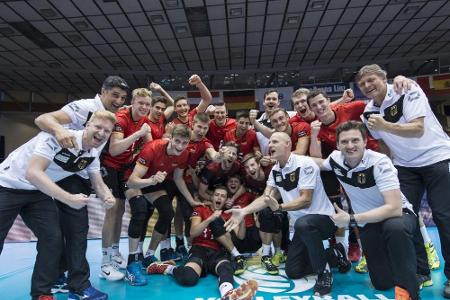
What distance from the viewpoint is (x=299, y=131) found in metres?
4.25

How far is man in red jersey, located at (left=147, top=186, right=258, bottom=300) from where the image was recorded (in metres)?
3.42

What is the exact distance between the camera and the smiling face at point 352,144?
2.88 meters

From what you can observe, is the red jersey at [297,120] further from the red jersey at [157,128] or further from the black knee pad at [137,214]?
the black knee pad at [137,214]

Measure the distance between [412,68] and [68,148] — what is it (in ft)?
44.6

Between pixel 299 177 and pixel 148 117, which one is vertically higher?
pixel 148 117

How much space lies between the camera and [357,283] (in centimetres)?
337

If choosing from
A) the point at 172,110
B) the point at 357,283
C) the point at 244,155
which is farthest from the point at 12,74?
the point at 357,283

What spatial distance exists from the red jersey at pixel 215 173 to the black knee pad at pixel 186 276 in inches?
57.0

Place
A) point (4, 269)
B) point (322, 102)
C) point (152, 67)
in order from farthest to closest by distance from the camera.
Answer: point (152, 67)
point (4, 269)
point (322, 102)

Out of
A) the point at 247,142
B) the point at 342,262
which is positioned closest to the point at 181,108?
the point at 247,142

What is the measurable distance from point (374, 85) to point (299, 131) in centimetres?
120

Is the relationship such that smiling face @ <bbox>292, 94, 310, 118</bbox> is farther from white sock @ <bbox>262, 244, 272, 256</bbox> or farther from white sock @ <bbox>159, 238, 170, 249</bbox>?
white sock @ <bbox>159, 238, 170, 249</bbox>

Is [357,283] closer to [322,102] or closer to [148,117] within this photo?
[322,102]

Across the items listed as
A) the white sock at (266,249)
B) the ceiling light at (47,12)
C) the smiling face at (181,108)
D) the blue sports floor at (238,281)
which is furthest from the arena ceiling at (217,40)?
the blue sports floor at (238,281)
